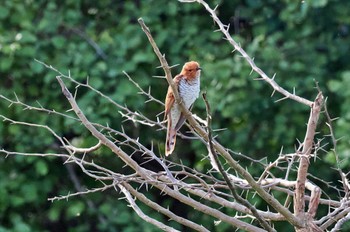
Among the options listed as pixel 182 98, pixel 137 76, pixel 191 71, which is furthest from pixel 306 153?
pixel 137 76

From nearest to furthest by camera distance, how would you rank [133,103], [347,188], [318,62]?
[347,188] → [133,103] → [318,62]

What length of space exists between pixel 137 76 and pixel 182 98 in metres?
1.73

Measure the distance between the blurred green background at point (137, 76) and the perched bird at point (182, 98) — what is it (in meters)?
1.31

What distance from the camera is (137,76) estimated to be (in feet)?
17.5

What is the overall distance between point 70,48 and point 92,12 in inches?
21.3

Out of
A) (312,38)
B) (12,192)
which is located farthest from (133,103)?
(312,38)

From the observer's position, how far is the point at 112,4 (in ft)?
A: 18.9

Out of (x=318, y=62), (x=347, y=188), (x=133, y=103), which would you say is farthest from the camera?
(x=318, y=62)

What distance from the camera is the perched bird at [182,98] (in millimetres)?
3584

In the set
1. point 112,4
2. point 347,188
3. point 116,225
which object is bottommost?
point 116,225

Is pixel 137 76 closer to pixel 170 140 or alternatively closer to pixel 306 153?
pixel 170 140

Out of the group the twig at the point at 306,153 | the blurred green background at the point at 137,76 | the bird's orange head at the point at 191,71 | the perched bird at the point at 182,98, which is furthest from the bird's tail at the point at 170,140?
the blurred green background at the point at 137,76

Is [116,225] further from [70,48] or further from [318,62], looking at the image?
[318,62]

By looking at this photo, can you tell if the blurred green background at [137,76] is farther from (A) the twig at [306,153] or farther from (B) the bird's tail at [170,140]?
(A) the twig at [306,153]
